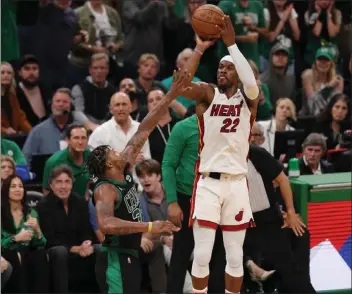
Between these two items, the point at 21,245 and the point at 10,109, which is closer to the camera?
the point at 21,245

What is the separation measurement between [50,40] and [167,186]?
467cm

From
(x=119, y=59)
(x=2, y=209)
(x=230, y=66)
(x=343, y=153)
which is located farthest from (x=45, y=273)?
(x=119, y=59)

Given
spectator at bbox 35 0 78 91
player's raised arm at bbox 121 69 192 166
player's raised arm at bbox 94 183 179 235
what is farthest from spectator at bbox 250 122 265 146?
spectator at bbox 35 0 78 91

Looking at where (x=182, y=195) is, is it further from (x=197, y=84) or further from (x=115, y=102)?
(x=115, y=102)

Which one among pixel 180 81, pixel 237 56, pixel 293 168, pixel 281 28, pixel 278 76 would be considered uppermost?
pixel 281 28

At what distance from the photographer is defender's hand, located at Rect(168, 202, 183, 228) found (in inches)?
333

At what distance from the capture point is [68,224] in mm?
9680

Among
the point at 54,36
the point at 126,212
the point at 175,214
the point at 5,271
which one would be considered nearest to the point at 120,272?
the point at 126,212

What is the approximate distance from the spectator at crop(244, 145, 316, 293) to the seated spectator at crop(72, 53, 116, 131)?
3017 mm

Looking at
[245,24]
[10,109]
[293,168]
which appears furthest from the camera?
[245,24]

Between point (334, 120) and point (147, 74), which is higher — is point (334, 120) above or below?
below

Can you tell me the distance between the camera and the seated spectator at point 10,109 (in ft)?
37.8

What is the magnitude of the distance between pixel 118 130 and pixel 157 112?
2.78m

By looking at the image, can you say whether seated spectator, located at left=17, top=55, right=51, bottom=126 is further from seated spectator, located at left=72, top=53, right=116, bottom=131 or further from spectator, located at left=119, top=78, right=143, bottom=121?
spectator, located at left=119, top=78, right=143, bottom=121
